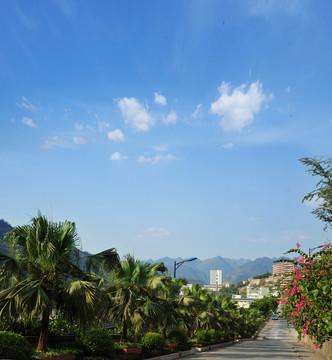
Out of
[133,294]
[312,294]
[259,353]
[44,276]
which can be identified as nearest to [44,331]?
[44,276]

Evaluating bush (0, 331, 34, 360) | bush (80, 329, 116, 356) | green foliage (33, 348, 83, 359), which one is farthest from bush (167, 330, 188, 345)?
bush (0, 331, 34, 360)

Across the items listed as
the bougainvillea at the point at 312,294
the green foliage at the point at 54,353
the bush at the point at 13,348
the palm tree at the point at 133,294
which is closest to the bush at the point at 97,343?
the green foliage at the point at 54,353

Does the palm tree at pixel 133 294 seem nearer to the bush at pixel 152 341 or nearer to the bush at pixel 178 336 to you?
the bush at pixel 152 341

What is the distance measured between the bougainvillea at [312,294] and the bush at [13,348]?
9.11m

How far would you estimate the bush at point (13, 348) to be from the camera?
1135 centimetres

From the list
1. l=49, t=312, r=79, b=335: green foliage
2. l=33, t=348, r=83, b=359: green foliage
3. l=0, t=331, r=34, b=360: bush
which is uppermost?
l=49, t=312, r=79, b=335: green foliage

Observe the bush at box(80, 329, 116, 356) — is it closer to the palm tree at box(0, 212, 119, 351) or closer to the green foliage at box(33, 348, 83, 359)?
the green foliage at box(33, 348, 83, 359)

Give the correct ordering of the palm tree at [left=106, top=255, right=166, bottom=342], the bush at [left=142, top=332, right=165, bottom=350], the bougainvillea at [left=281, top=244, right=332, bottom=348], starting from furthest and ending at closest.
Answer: the bush at [left=142, top=332, right=165, bottom=350]
the palm tree at [left=106, top=255, right=166, bottom=342]
the bougainvillea at [left=281, top=244, right=332, bottom=348]

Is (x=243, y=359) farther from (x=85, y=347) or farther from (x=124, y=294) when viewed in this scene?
(x=85, y=347)

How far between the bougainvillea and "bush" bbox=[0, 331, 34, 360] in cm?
911

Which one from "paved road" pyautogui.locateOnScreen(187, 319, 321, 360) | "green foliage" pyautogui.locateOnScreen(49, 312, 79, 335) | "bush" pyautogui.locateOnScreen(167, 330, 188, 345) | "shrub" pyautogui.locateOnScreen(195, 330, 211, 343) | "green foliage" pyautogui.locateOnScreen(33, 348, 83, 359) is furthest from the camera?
"shrub" pyautogui.locateOnScreen(195, 330, 211, 343)

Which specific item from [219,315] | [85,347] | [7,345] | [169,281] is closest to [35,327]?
[85,347]

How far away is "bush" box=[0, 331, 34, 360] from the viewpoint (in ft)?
37.2

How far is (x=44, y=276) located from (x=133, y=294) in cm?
605
